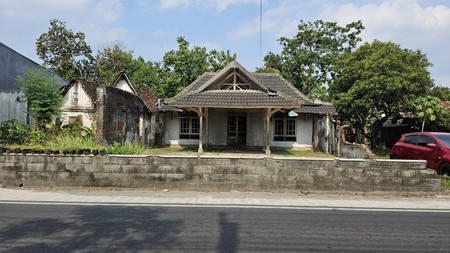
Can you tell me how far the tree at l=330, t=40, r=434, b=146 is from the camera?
23.2 m

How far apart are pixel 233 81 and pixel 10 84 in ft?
38.6

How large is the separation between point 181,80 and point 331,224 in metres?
30.5

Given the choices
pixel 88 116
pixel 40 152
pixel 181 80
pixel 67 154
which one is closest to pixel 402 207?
pixel 67 154

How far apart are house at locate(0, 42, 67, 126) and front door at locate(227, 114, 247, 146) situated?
1097cm

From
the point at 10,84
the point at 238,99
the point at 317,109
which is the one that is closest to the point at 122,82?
the point at 10,84

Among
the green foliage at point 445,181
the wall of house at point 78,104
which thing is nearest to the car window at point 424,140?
the green foliage at point 445,181

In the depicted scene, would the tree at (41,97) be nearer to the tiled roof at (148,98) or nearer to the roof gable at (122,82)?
the tiled roof at (148,98)

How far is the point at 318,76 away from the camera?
122 feet

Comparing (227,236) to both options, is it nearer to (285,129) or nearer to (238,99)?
(238,99)

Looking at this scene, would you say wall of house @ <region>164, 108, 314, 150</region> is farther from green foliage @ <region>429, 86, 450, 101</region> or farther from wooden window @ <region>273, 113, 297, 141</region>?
green foliage @ <region>429, 86, 450, 101</region>

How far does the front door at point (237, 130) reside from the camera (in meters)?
22.5

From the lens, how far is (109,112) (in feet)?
54.2

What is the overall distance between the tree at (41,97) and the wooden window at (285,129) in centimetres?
1347

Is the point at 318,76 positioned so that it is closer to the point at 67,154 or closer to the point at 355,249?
the point at 67,154
